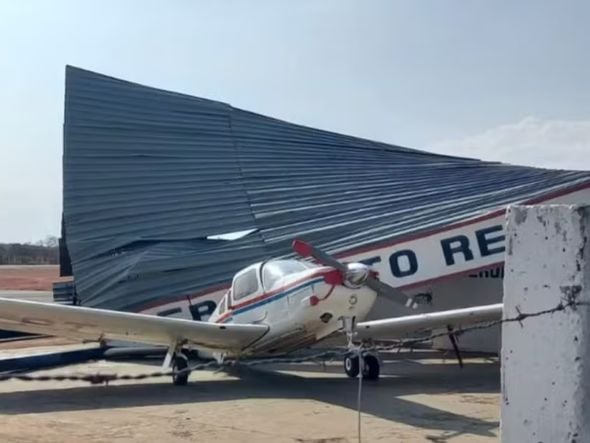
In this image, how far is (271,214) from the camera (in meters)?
22.3

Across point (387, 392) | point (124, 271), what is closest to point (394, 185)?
point (124, 271)

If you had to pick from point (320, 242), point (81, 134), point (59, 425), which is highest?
point (81, 134)

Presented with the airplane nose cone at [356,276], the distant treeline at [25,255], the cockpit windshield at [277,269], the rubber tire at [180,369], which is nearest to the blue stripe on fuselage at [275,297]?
the cockpit windshield at [277,269]

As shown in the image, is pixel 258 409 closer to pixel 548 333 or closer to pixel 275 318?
pixel 275 318

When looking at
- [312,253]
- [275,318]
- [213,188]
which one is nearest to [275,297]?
[275,318]

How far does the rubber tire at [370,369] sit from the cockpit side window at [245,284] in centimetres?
227

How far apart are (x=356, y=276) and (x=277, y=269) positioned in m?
2.09

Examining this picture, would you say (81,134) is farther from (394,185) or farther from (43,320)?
(43,320)

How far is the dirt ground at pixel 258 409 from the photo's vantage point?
845 centimetres

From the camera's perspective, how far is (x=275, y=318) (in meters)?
12.6

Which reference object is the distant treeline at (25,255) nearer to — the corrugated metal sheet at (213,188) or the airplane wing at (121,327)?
the corrugated metal sheet at (213,188)

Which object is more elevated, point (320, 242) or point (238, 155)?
point (238, 155)

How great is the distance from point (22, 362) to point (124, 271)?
650cm

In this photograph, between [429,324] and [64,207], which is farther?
[64,207]
